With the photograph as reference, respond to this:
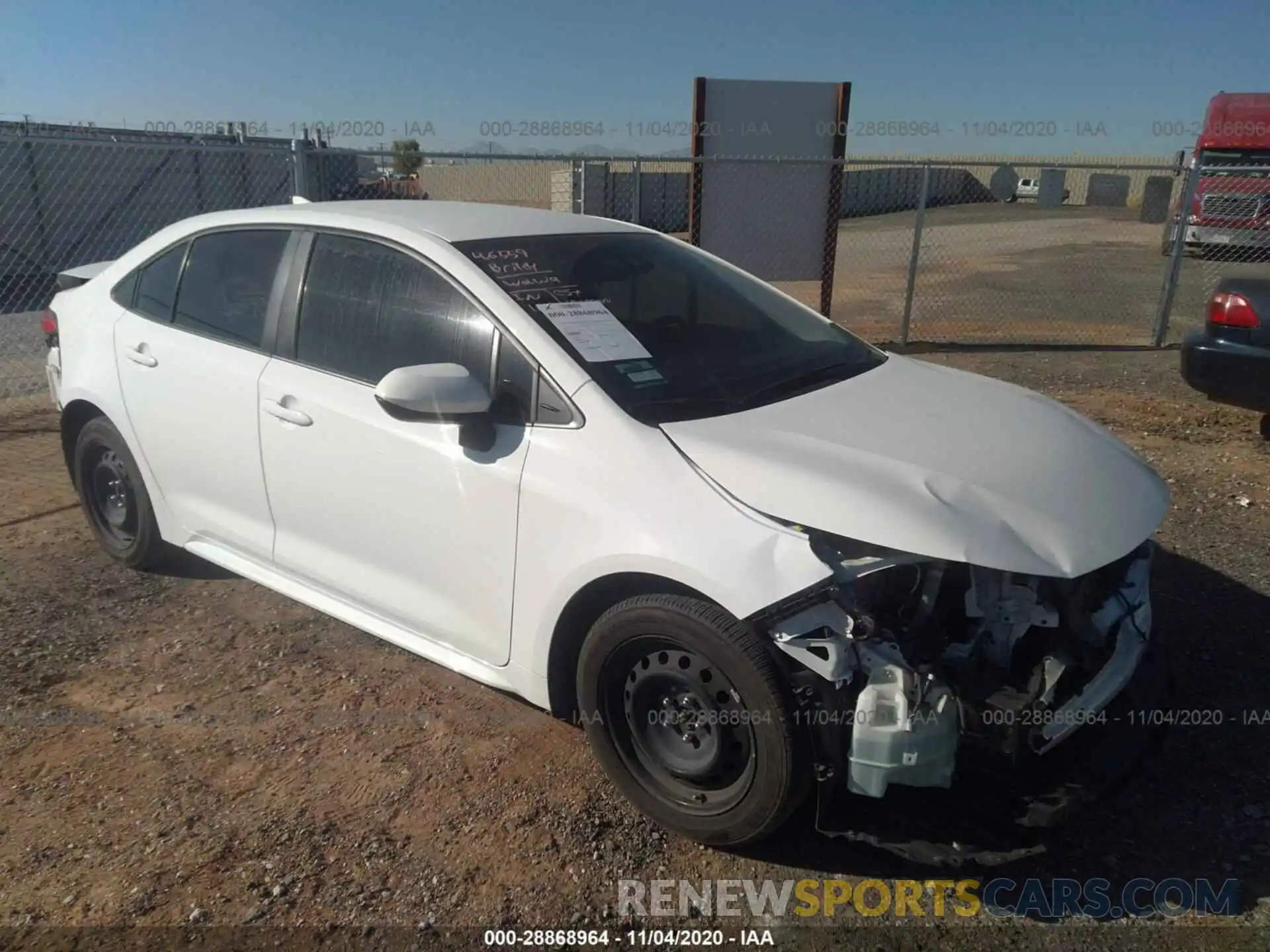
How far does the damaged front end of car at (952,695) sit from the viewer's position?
7.79 feet

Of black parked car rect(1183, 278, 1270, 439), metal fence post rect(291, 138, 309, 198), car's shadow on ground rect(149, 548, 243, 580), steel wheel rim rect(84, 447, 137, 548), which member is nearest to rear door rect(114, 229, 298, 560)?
steel wheel rim rect(84, 447, 137, 548)

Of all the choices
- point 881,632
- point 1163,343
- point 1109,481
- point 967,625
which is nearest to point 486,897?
point 881,632

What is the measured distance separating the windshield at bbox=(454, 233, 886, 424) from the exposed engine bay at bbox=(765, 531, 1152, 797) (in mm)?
749

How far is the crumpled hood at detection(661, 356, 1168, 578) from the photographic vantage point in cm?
240

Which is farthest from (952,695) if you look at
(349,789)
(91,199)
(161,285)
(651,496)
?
(91,199)

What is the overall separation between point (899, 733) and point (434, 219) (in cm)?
244

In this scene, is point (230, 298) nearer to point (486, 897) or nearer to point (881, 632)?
point (486, 897)

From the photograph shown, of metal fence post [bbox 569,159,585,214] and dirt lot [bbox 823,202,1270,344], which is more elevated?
metal fence post [bbox 569,159,585,214]

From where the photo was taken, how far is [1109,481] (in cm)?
282

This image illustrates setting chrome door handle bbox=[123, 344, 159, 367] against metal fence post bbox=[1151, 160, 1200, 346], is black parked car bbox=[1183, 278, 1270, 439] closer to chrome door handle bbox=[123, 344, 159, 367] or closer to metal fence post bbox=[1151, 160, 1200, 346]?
metal fence post bbox=[1151, 160, 1200, 346]

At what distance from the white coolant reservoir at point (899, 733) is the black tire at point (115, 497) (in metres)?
3.33

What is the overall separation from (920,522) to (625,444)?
2.73ft

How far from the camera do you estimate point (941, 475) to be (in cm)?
259

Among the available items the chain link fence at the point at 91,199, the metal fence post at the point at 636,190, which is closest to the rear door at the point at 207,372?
the metal fence post at the point at 636,190
